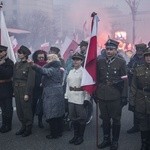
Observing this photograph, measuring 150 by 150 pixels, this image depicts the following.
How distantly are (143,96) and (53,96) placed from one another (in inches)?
71.4

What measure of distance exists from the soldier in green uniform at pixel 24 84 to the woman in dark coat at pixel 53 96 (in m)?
0.29

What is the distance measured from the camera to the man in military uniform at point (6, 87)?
702 cm

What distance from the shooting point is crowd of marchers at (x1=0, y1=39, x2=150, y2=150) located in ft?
19.2

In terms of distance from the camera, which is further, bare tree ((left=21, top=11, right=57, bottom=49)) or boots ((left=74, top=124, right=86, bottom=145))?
bare tree ((left=21, top=11, right=57, bottom=49))

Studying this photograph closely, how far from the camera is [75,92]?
6.43 metres

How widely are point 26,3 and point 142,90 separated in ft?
247

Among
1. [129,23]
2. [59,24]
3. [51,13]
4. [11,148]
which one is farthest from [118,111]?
[51,13]

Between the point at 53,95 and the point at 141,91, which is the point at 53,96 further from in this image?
the point at 141,91

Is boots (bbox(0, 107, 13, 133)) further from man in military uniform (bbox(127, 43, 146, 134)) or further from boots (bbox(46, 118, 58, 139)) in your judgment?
man in military uniform (bbox(127, 43, 146, 134))

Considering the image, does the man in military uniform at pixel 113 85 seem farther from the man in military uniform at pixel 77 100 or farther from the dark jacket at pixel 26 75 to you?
the dark jacket at pixel 26 75

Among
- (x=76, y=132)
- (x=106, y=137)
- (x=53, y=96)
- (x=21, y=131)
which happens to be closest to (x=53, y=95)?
(x=53, y=96)

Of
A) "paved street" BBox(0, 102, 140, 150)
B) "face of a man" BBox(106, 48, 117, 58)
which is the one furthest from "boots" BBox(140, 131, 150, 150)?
"face of a man" BBox(106, 48, 117, 58)

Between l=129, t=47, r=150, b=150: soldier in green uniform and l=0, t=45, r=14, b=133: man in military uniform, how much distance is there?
2.60m

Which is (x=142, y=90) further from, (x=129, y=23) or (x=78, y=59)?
(x=129, y=23)
